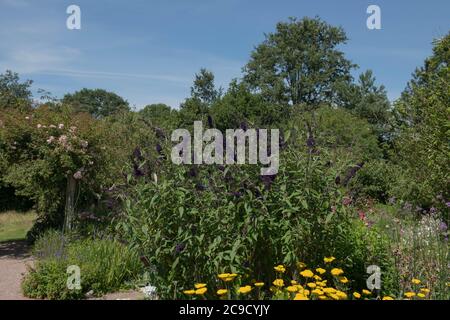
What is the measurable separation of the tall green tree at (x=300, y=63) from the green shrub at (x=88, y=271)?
1286 inches

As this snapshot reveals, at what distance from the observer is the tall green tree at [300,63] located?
38.6 metres

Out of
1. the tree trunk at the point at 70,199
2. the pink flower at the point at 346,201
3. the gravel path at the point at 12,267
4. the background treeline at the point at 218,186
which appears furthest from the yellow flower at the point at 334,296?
the tree trunk at the point at 70,199

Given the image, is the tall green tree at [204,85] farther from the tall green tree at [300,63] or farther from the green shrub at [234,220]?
the green shrub at [234,220]

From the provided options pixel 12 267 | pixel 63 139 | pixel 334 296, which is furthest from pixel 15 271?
pixel 334 296

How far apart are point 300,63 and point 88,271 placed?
3575 cm

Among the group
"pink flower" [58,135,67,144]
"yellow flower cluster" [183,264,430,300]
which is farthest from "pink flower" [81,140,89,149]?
"yellow flower cluster" [183,264,430,300]

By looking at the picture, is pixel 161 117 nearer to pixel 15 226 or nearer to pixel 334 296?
pixel 15 226

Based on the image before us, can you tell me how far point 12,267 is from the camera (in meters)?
8.48

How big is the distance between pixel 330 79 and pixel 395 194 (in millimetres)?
29082

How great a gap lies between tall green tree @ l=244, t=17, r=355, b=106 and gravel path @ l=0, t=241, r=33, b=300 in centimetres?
2937

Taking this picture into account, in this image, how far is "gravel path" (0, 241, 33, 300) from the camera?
637 centimetres

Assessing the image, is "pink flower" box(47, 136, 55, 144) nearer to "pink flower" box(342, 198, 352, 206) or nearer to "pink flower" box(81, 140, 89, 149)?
"pink flower" box(81, 140, 89, 149)

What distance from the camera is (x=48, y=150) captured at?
31.4 feet
